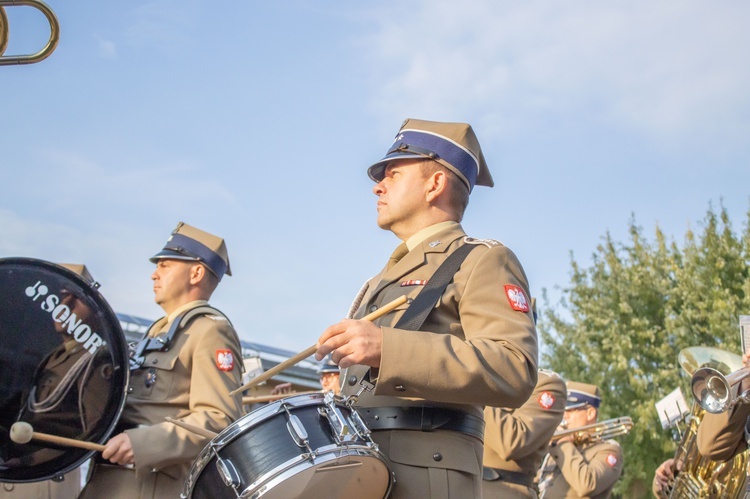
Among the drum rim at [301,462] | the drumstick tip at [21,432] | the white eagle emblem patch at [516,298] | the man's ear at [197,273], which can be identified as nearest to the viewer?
the drum rim at [301,462]

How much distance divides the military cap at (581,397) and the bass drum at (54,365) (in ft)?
24.7

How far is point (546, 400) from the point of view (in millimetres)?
7324

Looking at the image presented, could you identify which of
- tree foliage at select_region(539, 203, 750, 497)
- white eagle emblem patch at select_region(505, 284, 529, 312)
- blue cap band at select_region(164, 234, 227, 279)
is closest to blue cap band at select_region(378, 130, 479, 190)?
white eagle emblem patch at select_region(505, 284, 529, 312)

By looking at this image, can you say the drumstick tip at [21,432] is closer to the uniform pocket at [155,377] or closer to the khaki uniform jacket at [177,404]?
the khaki uniform jacket at [177,404]

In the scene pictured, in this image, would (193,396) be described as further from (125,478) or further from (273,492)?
(273,492)

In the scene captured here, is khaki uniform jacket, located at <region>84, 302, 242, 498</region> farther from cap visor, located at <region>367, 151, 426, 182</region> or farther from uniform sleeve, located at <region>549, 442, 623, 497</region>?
uniform sleeve, located at <region>549, 442, 623, 497</region>

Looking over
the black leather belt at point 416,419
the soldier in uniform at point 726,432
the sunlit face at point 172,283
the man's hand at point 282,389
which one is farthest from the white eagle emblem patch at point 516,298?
the man's hand at point 282,389

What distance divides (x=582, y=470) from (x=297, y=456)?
7.37 metres

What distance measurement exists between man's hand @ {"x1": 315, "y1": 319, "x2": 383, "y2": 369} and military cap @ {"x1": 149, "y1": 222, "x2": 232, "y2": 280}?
3085mm

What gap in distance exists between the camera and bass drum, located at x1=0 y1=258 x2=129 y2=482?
4535 millimetres

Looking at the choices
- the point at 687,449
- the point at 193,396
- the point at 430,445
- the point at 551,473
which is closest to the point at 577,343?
the point at 551,473

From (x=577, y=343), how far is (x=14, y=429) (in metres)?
17.7

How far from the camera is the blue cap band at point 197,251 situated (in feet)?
20.3

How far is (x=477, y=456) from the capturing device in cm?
361
